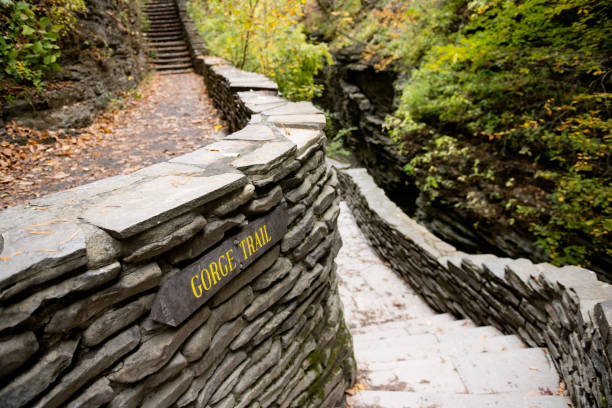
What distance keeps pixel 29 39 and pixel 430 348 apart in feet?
17.5

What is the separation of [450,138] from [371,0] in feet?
23.3

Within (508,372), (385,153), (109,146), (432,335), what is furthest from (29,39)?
(385,153)

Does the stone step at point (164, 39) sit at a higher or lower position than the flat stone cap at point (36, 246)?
higher

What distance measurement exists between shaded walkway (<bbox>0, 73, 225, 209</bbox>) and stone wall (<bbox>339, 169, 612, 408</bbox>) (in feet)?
11.2

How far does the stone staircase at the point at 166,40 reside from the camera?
9094 mm

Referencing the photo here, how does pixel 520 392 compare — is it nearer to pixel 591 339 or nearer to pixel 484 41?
pixel 591 339

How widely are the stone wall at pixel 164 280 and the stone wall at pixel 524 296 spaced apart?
5.97 feet

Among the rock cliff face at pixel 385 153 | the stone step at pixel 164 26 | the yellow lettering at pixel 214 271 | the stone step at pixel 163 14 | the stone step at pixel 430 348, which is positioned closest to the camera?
the yellow lettering at pixel 214 271

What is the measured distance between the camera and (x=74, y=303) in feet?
3.08

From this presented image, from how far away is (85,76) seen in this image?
4.26 m

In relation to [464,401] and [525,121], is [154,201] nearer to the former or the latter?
[464,401]

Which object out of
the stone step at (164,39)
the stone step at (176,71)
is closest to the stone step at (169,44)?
the stone step at (164,39)

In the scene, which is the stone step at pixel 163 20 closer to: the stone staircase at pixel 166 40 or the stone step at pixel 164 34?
the stone staircase at pixel 166 40

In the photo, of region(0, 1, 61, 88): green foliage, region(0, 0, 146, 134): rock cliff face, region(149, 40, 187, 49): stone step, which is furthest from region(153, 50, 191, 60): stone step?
region(0, 1, 61, 88): green foliage
